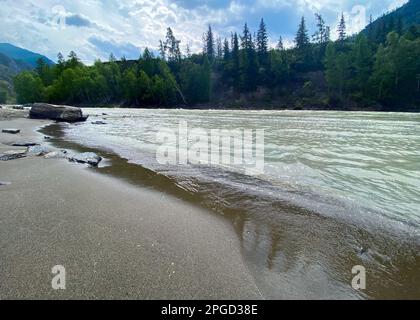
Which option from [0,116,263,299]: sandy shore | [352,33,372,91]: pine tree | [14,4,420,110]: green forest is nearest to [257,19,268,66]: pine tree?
[14,4,420,110]: green forest

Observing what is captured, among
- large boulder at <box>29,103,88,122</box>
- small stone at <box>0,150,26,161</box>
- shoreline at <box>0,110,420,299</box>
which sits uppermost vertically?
large boulder at <box>29,103,88,122</box>

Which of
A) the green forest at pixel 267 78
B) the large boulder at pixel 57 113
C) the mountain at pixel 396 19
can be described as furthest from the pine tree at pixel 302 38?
the large boulder at pixel 57 113

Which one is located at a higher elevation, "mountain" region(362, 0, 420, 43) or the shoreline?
"mountain" region(362, 0, 420, 43)

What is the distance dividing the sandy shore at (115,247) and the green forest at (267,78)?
66.4 m

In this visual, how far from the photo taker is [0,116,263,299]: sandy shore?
8.68ft

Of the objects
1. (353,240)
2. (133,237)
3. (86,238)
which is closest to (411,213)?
(353,240)

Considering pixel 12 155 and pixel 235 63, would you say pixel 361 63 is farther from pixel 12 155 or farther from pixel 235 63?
pixel 12 155

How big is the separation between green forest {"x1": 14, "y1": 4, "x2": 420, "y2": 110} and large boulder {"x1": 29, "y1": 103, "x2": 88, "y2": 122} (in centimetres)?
5432

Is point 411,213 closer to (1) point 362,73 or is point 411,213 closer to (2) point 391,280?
(2) point 391,280

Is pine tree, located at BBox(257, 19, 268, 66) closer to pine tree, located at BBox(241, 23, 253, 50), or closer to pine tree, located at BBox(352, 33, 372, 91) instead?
pine tree, located at BBox(241, 23, 253, 50)

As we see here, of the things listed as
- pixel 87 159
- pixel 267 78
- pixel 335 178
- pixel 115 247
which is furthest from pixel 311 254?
pixel 267 78

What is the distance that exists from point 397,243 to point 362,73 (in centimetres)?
7774

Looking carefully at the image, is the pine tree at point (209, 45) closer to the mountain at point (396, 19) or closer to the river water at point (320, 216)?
the mountain at point (396, 19)

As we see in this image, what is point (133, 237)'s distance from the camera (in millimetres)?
3688
